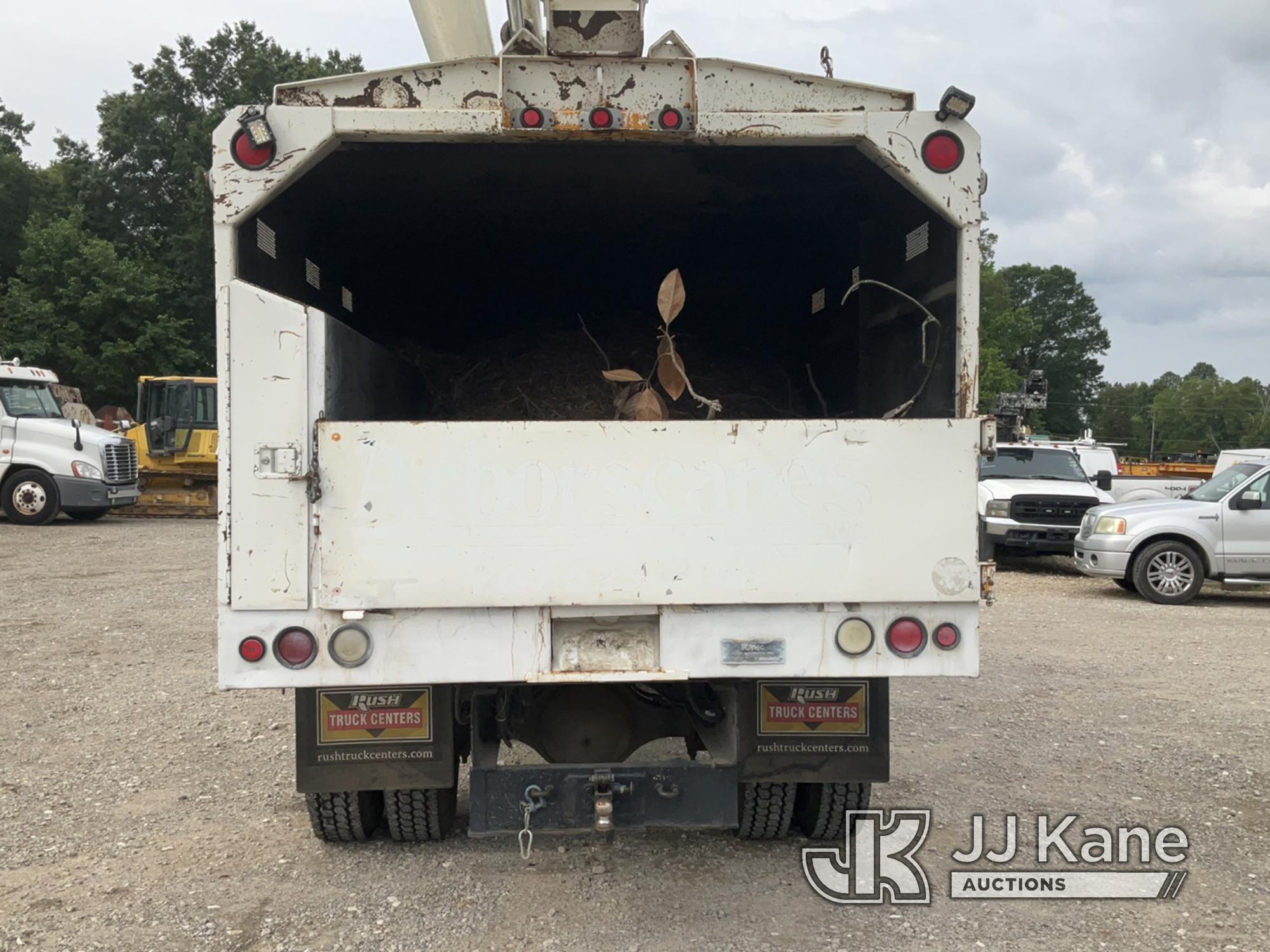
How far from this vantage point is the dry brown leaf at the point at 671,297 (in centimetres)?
445

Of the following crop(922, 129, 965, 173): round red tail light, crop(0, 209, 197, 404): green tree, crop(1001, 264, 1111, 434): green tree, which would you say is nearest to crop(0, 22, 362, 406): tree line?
crop(0, 209, 197, 404): green tree

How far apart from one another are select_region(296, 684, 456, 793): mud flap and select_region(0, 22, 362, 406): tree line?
33.0 metres

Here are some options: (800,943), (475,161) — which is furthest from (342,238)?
(800,943)

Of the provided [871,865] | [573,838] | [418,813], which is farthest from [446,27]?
[871,865]

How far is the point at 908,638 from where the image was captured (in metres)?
3.41

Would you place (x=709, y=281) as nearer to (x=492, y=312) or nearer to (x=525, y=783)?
(x=492, y=312)

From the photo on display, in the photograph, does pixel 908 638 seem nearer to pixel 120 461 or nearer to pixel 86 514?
pixel 120 461

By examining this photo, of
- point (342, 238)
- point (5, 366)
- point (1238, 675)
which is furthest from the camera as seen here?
point (5, 366)

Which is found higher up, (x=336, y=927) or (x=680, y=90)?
(x=680, y=90)

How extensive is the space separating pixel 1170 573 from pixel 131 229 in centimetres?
3900

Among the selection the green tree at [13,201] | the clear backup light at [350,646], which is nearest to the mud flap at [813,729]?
the clear backup light at [350,646]

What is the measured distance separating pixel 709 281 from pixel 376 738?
10.5ft

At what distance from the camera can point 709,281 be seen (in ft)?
19.2

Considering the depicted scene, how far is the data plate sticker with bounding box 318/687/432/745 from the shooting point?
3.71m
